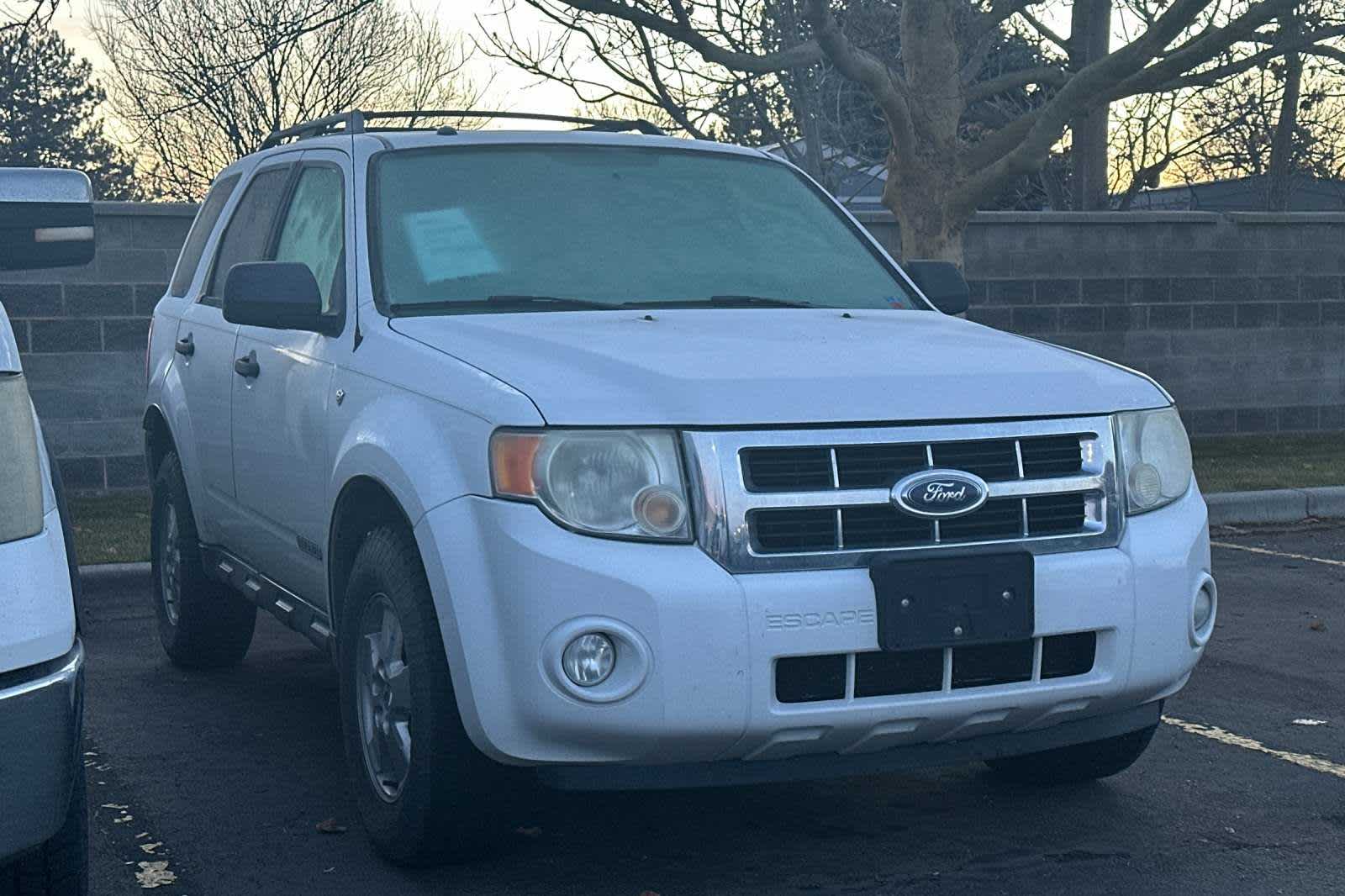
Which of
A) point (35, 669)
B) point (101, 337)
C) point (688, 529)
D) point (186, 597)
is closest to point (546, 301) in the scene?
point (688, 529)

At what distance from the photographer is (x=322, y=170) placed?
5664 mm

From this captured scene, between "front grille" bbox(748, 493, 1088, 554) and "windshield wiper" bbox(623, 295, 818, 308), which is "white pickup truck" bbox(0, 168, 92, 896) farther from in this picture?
"windshield wiper" bbox(623, 295, 818, 308)

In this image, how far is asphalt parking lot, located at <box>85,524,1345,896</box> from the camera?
4.29m

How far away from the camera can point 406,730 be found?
431 cm

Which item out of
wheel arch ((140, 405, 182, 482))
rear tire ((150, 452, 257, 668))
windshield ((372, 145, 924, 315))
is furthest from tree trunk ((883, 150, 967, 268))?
windshield ((372, 145, 924, 315))

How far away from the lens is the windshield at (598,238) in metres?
4.97

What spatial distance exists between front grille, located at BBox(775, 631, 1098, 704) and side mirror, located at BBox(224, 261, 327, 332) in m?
1.86

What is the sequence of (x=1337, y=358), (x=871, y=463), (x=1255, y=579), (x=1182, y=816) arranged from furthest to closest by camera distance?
(x=1337, y=358) → (x=1255, y=579) → (x=1182, y=816) → (x=871, y=463)

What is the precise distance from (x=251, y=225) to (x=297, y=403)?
4.57 ft

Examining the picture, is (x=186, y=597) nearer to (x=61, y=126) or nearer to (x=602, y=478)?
(x=602, y=478)

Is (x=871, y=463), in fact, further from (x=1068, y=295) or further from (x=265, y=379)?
(x=1068, y=295)

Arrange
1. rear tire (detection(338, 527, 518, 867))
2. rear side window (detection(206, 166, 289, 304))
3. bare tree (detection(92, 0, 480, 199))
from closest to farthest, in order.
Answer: rear tire (detection(338, 527, 518, 867)), rear side window (detection(206, 166, 289, 304)), bare tree (detection(92, 0, 480, 199))

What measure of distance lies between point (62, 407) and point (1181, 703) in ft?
27.0

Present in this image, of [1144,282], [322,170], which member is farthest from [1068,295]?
[322,170]
